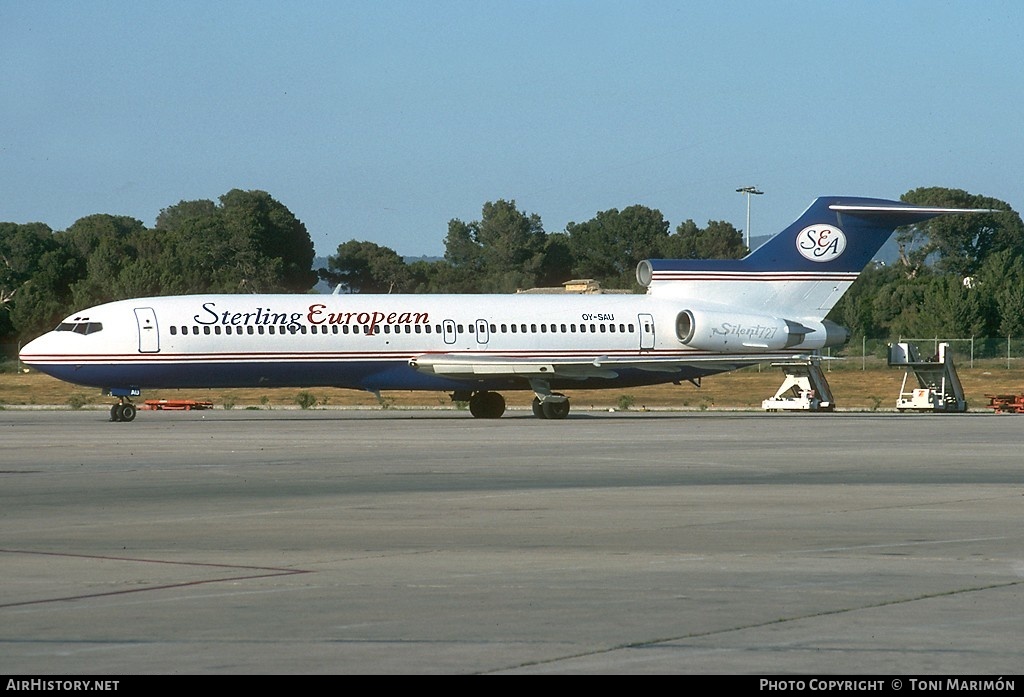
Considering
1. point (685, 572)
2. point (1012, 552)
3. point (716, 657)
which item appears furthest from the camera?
point (1012, 552)

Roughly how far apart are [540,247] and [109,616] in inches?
5306

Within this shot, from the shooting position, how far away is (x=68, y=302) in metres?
110

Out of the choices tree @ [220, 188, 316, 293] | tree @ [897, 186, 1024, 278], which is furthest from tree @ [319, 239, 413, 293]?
tree @ [897, 186, 1024, 278]

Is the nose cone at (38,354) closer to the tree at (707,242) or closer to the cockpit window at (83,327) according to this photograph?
the cockpit window at (83,327)

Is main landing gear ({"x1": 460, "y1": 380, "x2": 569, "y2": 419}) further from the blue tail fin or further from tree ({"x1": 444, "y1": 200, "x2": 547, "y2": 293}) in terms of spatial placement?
tree ({"x1": 444, "y1": 200, "x2": 547, "y2": 293})

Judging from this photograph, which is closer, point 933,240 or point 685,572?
point 685,572

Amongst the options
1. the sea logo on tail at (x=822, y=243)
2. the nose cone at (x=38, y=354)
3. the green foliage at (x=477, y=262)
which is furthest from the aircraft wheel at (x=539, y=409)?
the green foliage at (x=477, y=262)

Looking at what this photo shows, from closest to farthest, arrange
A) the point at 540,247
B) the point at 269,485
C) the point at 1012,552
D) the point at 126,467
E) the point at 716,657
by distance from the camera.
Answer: the point at 716,657
the point at 1012,552
the point at 269,485
the point at 126,467
the point at 540,247

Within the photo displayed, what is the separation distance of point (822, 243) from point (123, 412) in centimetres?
2130

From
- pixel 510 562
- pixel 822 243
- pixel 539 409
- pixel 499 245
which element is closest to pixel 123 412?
pixel 539 409

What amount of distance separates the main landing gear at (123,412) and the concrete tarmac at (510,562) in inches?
531

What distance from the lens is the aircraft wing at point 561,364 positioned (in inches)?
1674

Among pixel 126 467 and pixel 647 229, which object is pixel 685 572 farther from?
pixel 647 229
